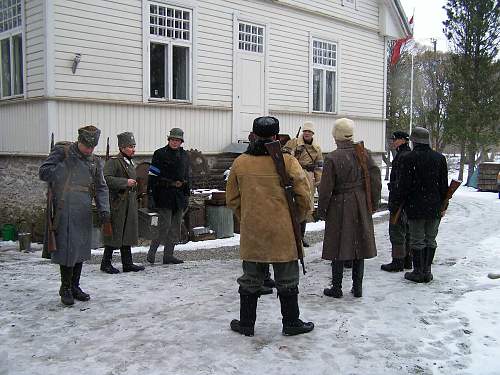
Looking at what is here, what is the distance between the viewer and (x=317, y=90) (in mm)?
15141

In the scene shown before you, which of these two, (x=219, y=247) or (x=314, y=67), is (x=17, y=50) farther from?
(x=314, y=67)

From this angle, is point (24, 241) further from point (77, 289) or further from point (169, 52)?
point (169, 52)

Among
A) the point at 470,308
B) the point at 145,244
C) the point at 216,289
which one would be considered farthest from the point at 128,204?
the point at 470,308

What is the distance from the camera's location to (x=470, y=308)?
213 inches

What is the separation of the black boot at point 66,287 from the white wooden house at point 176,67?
478 centimetres

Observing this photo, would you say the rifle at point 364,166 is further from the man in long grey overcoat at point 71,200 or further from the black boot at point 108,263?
the black boot at point 108,263

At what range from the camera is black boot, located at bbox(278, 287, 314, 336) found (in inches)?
178

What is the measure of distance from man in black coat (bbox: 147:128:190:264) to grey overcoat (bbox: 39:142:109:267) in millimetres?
1697

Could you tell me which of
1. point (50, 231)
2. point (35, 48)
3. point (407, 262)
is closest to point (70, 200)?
point (50, 231)

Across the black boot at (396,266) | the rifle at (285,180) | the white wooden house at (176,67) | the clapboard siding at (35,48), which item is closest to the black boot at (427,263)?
the black boot at (396,266)

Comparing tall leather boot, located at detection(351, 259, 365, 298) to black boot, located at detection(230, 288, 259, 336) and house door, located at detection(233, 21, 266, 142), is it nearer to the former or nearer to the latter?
black boot, located at detection(230, 288, 259, 336)

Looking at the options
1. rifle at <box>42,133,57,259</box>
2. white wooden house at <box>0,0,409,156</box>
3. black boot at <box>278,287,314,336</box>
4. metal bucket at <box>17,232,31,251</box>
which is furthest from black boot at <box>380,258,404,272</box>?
white wooden house at <box>0,0,409,156</box>

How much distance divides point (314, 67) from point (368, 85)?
2.69m

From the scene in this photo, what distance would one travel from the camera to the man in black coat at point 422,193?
6.25 m
